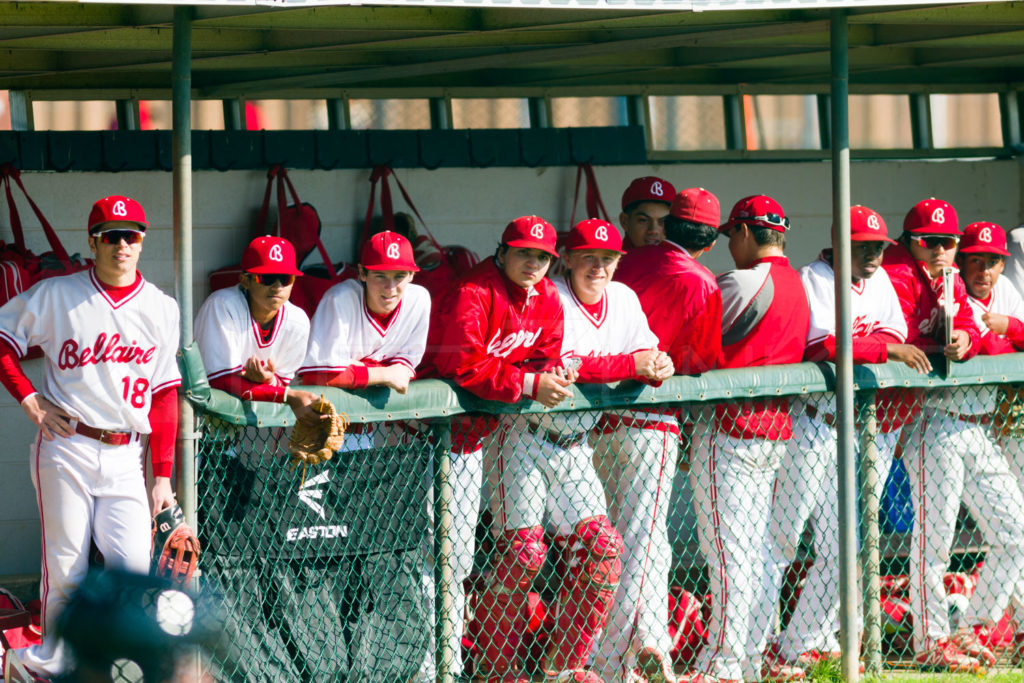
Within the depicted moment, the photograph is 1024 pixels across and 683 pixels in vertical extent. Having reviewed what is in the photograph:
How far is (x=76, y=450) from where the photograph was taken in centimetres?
356

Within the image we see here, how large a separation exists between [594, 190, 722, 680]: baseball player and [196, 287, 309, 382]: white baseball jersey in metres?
1.00

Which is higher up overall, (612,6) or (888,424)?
(612,6)

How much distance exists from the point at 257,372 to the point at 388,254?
653 millimetres

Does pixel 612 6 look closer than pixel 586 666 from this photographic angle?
Yes

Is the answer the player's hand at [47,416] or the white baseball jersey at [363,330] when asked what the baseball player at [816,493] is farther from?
the player's hand at [47,416]

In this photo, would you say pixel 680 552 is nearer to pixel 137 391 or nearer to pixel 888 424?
pixel 888 424

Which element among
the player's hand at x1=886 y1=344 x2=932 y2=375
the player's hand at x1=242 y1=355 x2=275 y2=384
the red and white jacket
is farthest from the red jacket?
the player's hand at x1=242 y1=355 x2=275 y2=384

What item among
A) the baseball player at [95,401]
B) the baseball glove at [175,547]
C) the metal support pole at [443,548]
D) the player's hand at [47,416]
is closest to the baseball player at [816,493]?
the metal support pole at [443,548]

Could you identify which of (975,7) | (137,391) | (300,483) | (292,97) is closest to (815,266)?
(975,7)

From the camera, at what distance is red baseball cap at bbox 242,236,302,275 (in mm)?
3855

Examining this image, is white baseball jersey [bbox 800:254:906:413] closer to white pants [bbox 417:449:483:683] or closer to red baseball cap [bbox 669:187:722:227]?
red baseball cap [bbox 669:187:722:227]

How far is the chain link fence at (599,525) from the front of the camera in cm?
357

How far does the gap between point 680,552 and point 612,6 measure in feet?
7.58

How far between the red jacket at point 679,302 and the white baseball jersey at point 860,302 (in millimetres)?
367
